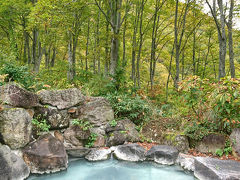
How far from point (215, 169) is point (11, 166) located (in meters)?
4.83

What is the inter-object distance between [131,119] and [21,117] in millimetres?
3864

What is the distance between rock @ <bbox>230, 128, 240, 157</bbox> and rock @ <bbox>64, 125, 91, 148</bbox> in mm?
4588

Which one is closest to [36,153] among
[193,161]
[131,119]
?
[131,119]

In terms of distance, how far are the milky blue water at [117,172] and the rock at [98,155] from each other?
14cm

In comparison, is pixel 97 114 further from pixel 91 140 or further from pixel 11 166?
pixel 11 166

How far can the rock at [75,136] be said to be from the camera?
19.1 feet

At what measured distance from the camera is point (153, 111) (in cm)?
733

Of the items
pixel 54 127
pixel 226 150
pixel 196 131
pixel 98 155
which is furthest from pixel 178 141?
pixel 54 127

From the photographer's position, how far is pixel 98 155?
18.1ft

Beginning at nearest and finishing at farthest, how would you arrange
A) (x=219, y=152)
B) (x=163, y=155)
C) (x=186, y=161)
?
(x=186, y=161) → (x=219, y=152) → (x=163, y=155)

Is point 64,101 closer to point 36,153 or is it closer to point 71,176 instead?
point 36,153

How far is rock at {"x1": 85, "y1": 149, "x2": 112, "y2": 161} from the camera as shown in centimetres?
547

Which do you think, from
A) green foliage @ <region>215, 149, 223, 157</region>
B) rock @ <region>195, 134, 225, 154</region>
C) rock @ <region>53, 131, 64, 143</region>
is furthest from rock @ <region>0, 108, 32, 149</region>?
green foliage @ <region>215, 149, 223, 157</region>

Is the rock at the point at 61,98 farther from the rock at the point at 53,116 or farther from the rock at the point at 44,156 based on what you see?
the rock at the point at 44,156
